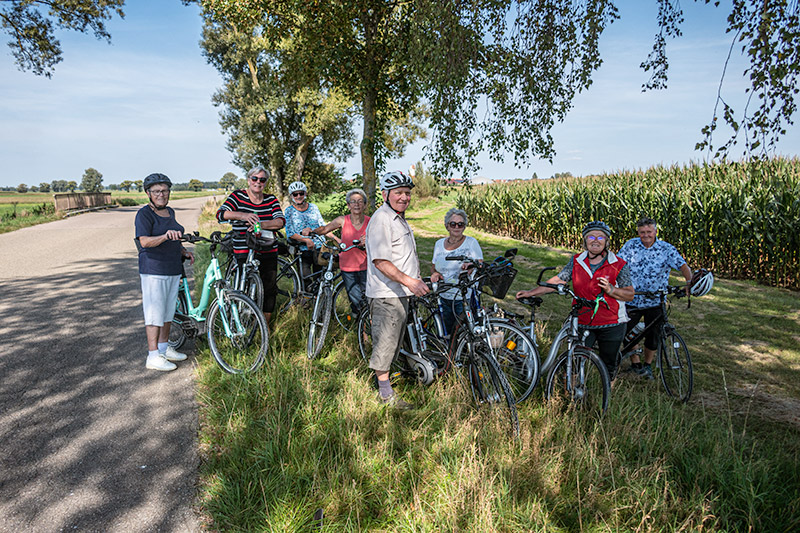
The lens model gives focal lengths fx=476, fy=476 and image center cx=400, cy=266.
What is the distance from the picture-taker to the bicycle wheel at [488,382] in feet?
12.4

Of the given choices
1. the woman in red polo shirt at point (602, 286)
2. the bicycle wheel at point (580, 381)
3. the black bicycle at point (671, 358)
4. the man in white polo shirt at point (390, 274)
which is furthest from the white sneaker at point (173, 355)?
the black bicycle at point (671, 358)

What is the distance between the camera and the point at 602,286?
423 centimetres

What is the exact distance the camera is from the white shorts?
Result: 16.8ft

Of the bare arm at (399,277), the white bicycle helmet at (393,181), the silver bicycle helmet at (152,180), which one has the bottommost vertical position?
the bare arm at (399,277)

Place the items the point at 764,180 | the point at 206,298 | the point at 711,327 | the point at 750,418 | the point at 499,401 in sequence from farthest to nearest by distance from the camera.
A: the point at 764,180
the point at 711,327
the point at 206,298
the point at 750,418
the point at 499,401

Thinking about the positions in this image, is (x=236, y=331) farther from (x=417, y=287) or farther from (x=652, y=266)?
(x=652, y=266)

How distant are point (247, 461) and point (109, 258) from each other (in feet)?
39.8

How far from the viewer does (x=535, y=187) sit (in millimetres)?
22016

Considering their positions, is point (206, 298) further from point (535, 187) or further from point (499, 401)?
point (535, 187)

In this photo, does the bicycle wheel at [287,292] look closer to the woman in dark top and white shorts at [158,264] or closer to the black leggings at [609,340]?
the woman in dark top and white shorts at [158,264]

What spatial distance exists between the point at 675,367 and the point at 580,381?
6.34 ft

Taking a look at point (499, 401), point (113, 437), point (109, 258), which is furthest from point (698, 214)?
point (109, 258)

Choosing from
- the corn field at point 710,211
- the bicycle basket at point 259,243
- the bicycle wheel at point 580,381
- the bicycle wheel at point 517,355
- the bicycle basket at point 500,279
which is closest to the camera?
the bicycle wheel at point 580,381

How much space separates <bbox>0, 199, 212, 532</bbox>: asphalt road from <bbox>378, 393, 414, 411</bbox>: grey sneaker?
1.58m
